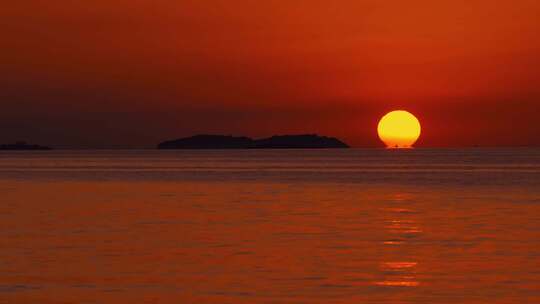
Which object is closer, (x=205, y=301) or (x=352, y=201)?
(x=205, y=301)

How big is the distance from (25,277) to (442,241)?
13.5 metres

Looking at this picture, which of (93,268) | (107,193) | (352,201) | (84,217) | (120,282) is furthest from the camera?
(107,193)

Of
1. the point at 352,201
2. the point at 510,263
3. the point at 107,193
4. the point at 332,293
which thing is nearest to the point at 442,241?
the point at 510,263

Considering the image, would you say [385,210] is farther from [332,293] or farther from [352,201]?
[332,293]

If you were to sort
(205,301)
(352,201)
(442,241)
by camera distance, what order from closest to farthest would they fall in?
(205,301), (442,241), (352,201)

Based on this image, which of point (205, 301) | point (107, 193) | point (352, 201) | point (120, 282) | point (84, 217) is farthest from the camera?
point (107, 193)

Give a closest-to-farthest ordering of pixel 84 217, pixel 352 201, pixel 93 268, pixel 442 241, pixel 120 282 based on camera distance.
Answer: pixel 120 282 < pixel 93 268 < pixel 442 241 < pixel 84 217 < pixel 352 201

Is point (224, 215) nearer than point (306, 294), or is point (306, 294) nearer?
point (306, 294)

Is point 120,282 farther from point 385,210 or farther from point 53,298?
point 385,210

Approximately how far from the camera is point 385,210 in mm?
46469

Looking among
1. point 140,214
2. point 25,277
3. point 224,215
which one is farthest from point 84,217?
point 25,277

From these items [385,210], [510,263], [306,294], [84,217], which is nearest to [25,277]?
[306,294]

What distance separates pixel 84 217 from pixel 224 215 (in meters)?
5.73

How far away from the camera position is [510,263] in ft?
83.9
